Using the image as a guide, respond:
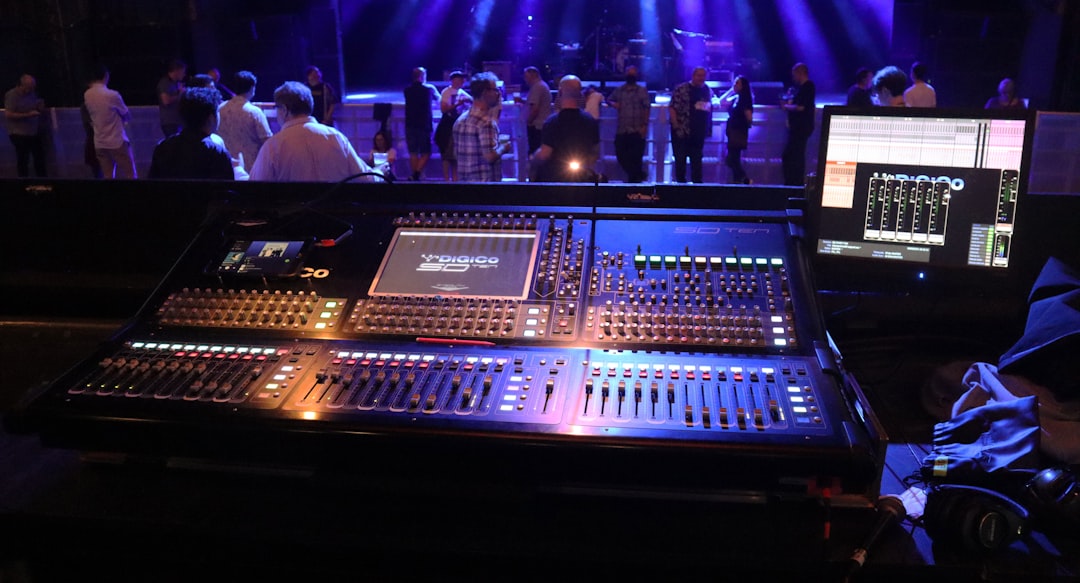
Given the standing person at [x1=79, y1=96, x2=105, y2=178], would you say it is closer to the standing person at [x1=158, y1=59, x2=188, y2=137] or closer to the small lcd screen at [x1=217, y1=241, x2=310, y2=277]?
the standing person at [x1=158, y1=59, x2=188, y2=137]

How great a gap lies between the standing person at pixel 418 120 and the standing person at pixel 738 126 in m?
2.99

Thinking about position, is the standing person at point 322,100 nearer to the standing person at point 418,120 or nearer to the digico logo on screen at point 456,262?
the standing person at point 418,120

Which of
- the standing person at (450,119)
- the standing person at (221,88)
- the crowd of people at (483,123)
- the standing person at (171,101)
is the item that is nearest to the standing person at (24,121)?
the crowd of people at (483,123)

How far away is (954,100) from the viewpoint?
34.0 feet

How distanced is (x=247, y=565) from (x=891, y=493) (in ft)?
4.00

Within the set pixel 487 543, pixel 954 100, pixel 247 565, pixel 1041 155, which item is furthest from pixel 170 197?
pixel 954 100

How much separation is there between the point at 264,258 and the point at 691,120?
6.09 meters

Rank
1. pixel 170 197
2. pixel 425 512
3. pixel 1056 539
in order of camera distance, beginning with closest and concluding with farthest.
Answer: pixel 1056 539 → pixel 425 512 → pixel 170 197

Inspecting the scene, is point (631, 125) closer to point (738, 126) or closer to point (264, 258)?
point (738, 126)

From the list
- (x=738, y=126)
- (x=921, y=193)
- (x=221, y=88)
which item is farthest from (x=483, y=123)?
(x=221, y=88)

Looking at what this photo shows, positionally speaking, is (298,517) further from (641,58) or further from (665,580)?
(641,58)

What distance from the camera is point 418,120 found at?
310 inches

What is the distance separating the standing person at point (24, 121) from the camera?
7.97 metres

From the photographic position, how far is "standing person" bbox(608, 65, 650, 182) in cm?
710
